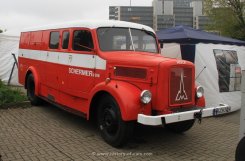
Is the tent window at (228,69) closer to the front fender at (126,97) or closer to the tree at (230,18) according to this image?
the front fender at (126,97)

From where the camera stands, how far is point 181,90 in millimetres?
6301

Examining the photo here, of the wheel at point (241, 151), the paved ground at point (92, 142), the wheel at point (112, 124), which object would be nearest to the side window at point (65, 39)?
the paved ground at point (92, 142)

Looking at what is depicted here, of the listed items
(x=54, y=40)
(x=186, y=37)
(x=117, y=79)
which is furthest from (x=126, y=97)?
(x=186, y=37)

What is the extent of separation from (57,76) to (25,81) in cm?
250

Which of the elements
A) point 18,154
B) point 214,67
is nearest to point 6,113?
point 18,154

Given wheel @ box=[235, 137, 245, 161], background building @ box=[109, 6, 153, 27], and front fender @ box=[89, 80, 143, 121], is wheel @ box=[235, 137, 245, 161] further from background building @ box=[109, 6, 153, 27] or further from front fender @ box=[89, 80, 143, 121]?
background building @ box=[109, 6, 153, 27]

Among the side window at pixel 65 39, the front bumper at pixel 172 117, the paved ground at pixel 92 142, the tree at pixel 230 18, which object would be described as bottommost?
the paved ground at pixel 92 142

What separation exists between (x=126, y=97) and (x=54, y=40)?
350 centimetres

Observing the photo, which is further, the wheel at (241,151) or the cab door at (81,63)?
the cab door at (81,63)

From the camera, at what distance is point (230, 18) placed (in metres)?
26.3

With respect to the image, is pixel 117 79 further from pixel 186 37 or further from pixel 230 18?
pixel 230 18

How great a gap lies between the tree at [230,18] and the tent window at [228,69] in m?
16.9

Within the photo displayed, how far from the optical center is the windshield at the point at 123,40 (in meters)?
7.09

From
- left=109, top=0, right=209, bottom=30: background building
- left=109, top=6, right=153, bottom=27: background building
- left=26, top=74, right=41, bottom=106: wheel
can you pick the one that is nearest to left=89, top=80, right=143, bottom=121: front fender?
left=26, top=74, right=41, bottom=106: wheel
